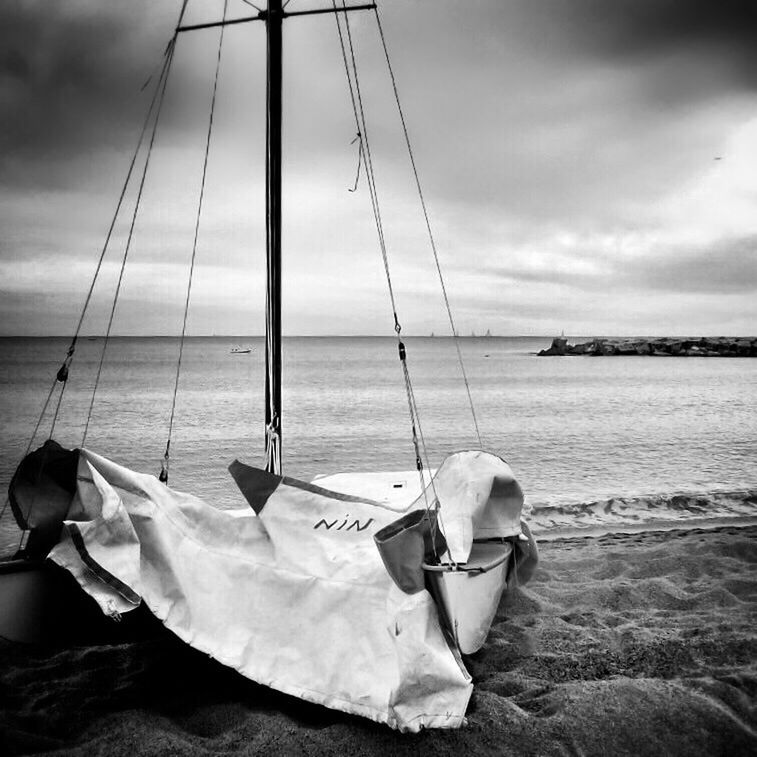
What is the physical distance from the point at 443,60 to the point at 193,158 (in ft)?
22.9

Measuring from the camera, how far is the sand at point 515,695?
308 cm

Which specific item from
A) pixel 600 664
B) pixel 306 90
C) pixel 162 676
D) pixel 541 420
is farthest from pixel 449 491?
pixel 541 420

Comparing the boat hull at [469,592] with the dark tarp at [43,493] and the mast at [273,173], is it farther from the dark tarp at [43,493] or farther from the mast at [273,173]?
the mast at [273,173]

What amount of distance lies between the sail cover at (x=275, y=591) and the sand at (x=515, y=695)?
0.75 ft

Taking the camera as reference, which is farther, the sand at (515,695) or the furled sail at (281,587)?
the furled sail at (281,587)

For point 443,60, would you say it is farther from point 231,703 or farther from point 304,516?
point 231,703

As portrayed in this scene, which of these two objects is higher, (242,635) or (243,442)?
(242,635)

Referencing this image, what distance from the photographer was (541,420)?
22.9m

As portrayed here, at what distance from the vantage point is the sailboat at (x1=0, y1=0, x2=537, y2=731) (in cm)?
326

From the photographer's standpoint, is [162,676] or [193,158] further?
[193,158]

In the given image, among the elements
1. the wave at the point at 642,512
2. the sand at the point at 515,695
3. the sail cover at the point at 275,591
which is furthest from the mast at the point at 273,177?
the wave at the point at 642,512

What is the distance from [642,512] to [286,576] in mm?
6847

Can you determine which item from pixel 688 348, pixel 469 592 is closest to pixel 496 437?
pixel 469 592

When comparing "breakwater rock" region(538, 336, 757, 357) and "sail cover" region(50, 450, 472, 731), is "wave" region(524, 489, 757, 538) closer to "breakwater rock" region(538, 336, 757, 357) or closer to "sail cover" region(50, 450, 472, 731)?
"sail cover" region(50, 450, 472, 731)
